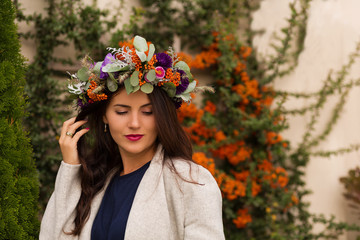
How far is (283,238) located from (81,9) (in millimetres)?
3055

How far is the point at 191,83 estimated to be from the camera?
6.47 feet

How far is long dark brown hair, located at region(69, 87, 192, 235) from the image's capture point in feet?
6.06

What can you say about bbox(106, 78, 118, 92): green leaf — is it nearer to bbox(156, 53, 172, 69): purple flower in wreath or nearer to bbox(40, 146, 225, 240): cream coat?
bbox(156, 53, 172, 69): purple flower in wreath

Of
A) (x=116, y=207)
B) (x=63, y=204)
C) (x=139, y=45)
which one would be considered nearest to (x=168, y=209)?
(x=116, y=207)

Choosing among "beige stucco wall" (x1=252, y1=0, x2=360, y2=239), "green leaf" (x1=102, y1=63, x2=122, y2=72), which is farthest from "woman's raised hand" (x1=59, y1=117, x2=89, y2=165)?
"beige stucco wall" (x1=252, y1=0, x2=360, y2=239)

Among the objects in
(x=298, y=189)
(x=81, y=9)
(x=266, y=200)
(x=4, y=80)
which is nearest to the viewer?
(x=4, y=80)

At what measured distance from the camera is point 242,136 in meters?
4.06

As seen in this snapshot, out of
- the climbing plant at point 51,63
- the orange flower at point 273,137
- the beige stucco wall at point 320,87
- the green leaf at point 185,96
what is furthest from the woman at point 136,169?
the beige stucco wall at point 320,87

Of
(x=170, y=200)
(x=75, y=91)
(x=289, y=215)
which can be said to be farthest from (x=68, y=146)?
(x=289, y=215)

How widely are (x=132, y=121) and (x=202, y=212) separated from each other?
56 cm

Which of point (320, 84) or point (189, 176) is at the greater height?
point (320, 84)

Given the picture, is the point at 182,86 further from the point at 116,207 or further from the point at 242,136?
the point at 242,136

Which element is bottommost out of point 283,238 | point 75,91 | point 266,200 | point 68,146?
point 283,238

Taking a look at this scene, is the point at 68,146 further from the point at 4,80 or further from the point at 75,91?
the point at 4,80
